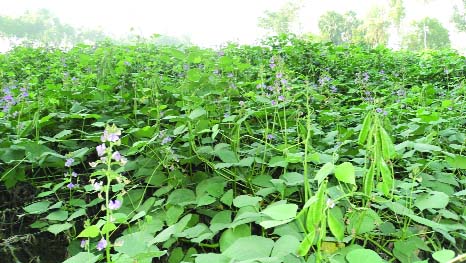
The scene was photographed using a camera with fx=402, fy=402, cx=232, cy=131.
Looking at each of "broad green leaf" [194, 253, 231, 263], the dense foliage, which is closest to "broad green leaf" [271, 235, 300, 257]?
the dense foliage

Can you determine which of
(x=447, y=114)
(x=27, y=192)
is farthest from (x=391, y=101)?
(x=27, y=192)

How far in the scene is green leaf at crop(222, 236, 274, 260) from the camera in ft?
3.78

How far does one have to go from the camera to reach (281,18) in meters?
46.6

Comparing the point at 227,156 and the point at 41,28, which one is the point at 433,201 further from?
the point at 41,28

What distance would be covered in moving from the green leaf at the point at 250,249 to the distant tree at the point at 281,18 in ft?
141

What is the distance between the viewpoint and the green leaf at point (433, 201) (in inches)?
56.9

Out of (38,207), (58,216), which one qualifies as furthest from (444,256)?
(38,207)

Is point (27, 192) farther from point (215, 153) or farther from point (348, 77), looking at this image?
point (348, 77)

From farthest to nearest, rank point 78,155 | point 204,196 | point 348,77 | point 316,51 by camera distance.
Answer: point 316,51 → point 348,77 → point 78,155 → point 204,196

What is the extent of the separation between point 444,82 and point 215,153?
13.3ft

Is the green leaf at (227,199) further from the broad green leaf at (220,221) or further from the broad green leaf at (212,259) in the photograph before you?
the broad green leaf at (212,259)

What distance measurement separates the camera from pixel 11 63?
4938 mm

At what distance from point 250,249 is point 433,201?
29.7 inches

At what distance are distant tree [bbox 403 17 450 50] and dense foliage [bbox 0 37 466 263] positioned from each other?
4663cm
